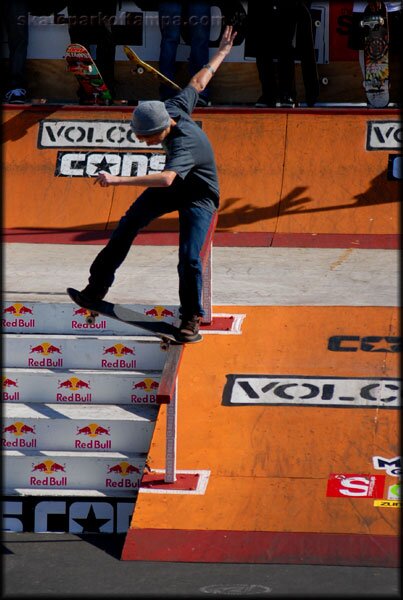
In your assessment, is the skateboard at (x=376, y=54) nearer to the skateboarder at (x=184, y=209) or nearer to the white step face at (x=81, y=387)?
the skateboarder at (x=184, y=209)

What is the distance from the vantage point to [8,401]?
833 centimetres

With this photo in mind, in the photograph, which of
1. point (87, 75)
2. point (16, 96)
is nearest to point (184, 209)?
point (87, 75)

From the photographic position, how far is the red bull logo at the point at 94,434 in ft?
26.0

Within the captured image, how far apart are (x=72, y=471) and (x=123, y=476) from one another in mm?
378

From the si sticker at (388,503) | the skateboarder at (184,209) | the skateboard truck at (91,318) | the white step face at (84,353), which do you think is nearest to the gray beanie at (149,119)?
the skateboarder at (184,209)

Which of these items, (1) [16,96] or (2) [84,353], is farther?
(1) [16,96]

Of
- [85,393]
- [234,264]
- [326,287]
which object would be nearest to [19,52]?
[234,264]

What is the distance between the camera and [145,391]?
8297mm

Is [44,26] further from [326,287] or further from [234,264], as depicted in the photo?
[326,287]

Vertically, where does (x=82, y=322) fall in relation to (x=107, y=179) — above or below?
below

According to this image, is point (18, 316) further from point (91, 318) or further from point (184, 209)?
point (184, 209)

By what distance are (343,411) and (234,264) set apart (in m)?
3.33

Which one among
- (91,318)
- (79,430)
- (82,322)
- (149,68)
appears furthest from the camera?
(149,68)

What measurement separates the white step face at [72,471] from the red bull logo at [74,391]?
573 mm
